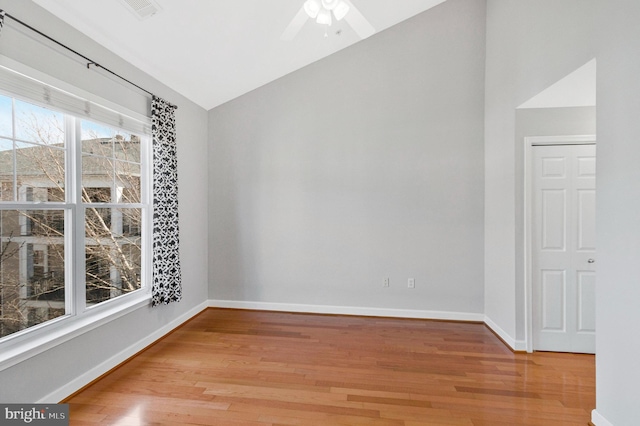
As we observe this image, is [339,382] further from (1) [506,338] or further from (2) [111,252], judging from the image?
(2) [111,252]

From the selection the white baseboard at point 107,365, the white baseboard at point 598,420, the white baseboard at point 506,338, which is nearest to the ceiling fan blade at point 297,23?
the white baseboard at point 107,365

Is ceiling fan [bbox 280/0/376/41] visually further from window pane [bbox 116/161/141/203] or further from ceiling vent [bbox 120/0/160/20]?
window pane [bbox 116/161/141/203]

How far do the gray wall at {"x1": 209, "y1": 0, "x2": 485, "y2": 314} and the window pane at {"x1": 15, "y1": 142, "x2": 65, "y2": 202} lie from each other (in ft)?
6.44

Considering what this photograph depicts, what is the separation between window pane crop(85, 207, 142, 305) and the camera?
256 cm

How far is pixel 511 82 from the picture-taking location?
116 inches

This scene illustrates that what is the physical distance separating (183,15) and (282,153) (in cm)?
185

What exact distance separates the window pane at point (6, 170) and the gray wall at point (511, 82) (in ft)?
12.3

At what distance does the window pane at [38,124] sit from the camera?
77.6 inches

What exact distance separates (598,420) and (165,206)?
3.81 meters

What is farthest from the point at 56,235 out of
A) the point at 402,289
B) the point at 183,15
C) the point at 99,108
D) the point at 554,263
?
the point at 554,263

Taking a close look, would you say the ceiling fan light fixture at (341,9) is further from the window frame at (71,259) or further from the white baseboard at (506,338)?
the white baseboard at (506,338)

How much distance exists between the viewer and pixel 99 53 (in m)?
2.41

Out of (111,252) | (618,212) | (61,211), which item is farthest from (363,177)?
(61,211)

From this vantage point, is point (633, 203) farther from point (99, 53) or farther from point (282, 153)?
point (99, 53)
